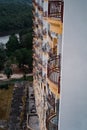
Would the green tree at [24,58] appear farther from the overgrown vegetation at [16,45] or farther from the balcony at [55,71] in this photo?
the balcony at [55,71]

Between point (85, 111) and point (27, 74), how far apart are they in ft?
96.3

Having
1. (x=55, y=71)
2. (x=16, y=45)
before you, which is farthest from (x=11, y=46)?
(x=55, y=71)

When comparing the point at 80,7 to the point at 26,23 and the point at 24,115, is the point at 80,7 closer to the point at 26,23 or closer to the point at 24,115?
the point at 24,115

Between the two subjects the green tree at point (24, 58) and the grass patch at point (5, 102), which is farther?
the green tree at point (24, 58)

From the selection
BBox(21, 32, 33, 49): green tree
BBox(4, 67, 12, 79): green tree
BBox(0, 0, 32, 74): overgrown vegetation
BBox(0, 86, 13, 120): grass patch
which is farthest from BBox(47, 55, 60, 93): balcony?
BBox(21, 32, 33, 49): green tree

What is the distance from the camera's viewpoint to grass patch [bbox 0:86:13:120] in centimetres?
2333

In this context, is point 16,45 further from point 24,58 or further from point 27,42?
point 24,58

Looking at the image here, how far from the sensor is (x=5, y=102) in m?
25.9

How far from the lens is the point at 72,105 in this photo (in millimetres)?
5414

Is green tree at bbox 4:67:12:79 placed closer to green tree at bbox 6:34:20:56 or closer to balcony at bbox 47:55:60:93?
green tree at bbox 6:34:20:56

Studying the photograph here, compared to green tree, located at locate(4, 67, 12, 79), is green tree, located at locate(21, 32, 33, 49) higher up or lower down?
higher up

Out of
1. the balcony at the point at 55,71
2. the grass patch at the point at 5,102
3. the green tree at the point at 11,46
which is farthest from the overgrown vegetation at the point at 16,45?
the balcony at the point at 55,71

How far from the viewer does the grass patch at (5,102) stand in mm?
23328

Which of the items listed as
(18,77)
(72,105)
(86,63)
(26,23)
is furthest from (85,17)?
(26,23)
